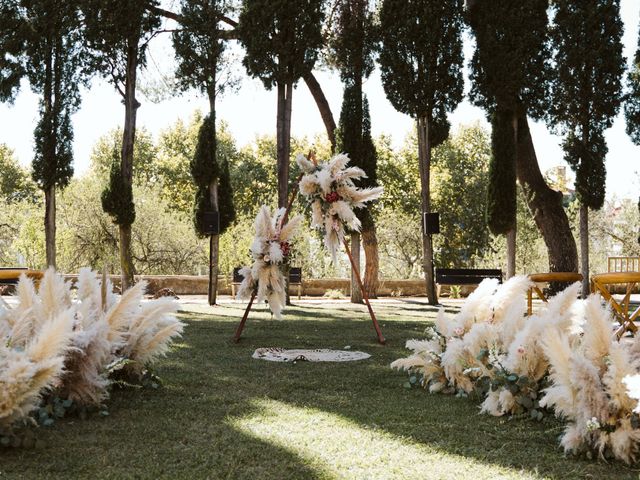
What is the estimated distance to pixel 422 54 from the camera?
14000 mm

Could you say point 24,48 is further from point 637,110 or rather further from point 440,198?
point 440,198

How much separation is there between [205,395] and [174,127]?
3591cm

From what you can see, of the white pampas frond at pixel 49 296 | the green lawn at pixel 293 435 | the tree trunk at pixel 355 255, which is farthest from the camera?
the tree trunk at pixel 355 255

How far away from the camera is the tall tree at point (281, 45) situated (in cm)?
1336

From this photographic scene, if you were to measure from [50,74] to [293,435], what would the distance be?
11.8 m

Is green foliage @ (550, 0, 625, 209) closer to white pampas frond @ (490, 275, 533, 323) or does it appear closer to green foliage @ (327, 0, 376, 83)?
green foliage @ (327, 0, 376, 83)

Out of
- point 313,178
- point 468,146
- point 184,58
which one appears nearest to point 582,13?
point 184,58

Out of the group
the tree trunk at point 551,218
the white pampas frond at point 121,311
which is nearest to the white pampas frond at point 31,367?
the white pampas frond at point 121,311

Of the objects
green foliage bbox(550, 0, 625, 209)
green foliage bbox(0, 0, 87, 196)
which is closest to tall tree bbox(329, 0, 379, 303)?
green foliage bbox(550, 0, 625, 209)

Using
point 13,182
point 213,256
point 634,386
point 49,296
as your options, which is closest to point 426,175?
point 213,256

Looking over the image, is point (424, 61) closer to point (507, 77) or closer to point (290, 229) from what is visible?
point (507, 77)

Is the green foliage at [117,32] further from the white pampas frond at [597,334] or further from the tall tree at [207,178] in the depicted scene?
the white pampas frond at [597,334]

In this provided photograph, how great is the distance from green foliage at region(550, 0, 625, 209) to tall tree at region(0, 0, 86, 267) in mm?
9788

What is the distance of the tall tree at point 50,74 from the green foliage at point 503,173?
28.7 feet
